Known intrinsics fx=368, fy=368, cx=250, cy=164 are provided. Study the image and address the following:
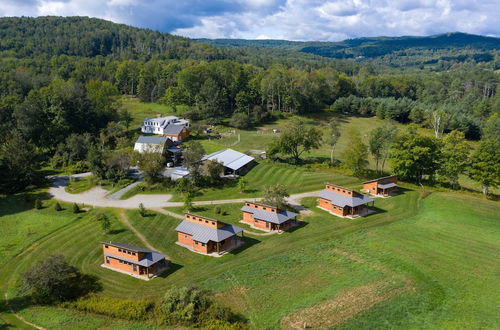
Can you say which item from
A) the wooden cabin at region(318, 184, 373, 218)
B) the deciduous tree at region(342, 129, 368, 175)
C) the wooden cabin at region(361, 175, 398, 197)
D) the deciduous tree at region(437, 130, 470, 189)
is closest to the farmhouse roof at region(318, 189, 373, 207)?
the wooden cabin at region(318, 184, 373, 218)

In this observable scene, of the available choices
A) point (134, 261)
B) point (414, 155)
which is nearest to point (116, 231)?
point (134, 261)

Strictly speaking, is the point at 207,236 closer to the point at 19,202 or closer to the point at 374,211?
the point at 374,211

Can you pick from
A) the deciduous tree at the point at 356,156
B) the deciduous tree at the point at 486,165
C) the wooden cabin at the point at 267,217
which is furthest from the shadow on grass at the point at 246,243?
the deciduous tree at the point at 486,165

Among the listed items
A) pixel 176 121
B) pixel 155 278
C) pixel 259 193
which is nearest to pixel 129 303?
pixel 155 278

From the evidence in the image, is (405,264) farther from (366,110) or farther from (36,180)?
(366,110)

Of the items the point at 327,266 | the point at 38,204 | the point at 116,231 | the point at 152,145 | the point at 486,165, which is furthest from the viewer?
the point at 152,145

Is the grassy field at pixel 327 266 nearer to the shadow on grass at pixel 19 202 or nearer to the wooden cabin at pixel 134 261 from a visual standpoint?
the wooden cabin at pixel 134 261
